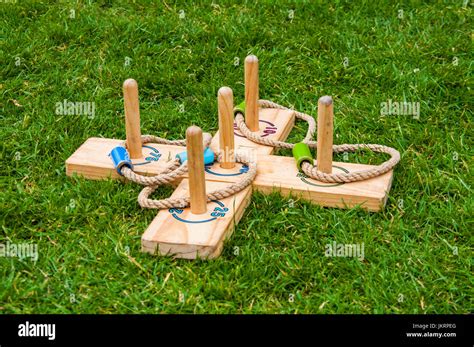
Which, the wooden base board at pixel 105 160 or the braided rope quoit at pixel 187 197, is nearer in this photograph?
the braided rope quoit at pixel 187 197

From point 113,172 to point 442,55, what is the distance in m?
2.09

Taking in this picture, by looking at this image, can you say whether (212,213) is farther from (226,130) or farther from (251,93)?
(251,93)

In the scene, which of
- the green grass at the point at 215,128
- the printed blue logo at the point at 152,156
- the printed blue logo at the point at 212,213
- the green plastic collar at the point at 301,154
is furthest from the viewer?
the printed blue logo at the point at 152,156

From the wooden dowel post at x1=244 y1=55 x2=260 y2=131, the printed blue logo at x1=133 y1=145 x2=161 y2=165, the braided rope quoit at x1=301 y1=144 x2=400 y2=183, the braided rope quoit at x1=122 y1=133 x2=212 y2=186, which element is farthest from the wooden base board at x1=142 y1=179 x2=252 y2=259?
the wooden dowel post at x1=244 y1=55 x2=260 y2=131

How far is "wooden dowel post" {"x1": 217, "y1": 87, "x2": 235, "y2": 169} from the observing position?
3.26 metres

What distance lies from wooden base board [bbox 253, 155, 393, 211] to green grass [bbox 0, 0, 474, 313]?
0.05 metres

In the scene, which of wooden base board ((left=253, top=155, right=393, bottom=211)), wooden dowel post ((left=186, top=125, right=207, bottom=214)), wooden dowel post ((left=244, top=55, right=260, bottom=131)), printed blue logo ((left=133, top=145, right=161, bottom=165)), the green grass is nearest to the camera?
the green grass

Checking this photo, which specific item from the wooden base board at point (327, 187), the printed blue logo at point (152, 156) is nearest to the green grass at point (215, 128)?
the wooden base board at point (327, 187)

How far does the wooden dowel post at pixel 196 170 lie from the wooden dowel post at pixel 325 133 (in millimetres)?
526

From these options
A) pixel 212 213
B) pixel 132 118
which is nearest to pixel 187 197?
pixel 212 213

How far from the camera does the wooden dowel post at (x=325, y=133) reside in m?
3.10

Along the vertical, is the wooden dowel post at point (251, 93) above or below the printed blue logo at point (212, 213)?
above

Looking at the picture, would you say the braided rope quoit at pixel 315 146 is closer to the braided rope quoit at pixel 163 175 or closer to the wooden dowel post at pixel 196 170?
the braided rope quoit at pixel 163 175

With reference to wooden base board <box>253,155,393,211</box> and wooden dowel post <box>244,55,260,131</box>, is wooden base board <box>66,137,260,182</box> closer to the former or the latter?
wooden base board <box>253,155,393,211</box>
